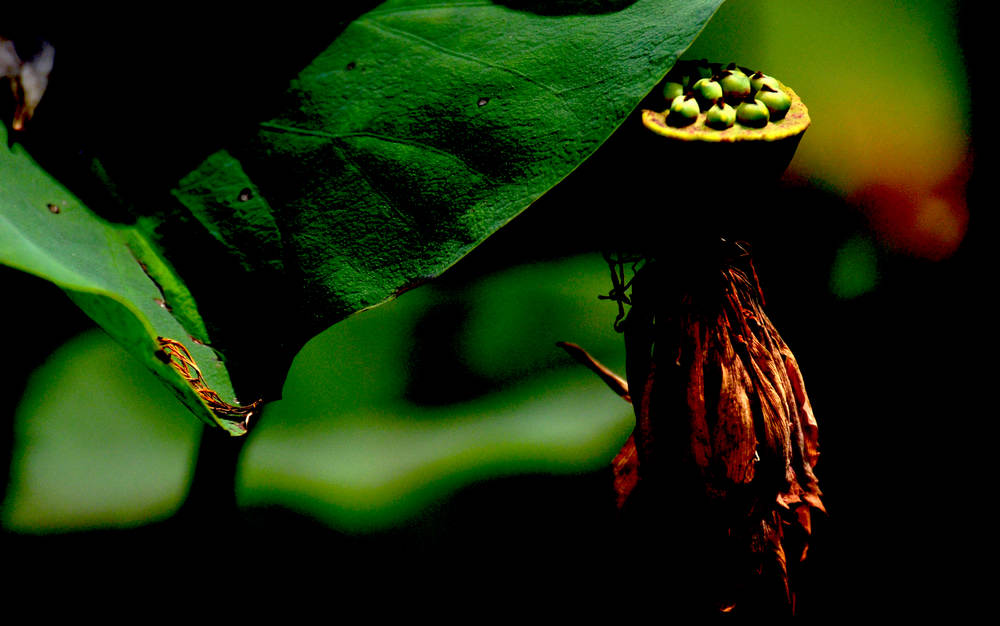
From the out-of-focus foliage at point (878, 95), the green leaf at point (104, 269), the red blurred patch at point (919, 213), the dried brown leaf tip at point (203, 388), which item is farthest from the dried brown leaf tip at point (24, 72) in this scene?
the red blurred patch at point (919, 213)

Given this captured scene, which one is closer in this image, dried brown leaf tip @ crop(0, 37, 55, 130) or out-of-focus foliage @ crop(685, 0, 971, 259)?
dried brown leaf tip @ crop(0, 37, 55, 130)

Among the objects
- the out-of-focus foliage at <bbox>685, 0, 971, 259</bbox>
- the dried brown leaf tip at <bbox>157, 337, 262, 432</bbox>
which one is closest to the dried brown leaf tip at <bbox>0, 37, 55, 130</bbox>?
the dried brown leaf tip at <bbox>157, 337, 262, 432</bbox>

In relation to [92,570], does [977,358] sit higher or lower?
higher

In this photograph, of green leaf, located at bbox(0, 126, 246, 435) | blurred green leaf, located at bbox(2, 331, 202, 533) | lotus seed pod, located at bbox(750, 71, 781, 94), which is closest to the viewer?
green leaf, located at bbox(0, 126, 246, 435)

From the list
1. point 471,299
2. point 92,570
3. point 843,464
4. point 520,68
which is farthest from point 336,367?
point 843,464

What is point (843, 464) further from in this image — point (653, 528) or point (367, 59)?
point (367, 59)

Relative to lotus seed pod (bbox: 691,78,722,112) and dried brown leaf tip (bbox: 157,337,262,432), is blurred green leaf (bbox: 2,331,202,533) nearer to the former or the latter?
dried brown leaf tip (bbox: 157,337,262,432)

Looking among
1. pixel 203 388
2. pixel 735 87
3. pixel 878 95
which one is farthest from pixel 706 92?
pixel 878 95
